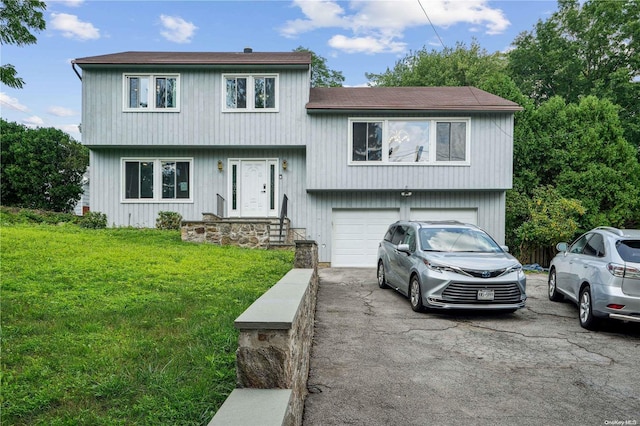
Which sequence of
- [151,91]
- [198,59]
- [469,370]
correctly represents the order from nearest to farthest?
[469,370], [151,91], [198,59]

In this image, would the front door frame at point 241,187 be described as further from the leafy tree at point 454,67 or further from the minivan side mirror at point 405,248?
the leafy tree at point 454,67

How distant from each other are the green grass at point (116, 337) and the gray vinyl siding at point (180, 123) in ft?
27.1

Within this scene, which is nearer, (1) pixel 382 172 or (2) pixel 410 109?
(2) pixel 410 109

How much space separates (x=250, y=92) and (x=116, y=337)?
44.7 feet

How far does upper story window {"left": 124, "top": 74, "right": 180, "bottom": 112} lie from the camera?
55.4 feet

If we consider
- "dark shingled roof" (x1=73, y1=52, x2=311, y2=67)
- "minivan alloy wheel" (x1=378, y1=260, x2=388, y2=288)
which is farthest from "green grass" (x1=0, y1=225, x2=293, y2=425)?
"dark shingled roof" (x1=73, y1=52, x2=311, y2=67)

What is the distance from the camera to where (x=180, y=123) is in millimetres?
16828

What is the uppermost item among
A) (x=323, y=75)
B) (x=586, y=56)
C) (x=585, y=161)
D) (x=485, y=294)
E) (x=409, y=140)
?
(x=323, y=75)

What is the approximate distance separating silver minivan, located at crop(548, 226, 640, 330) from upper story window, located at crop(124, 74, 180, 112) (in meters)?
14.0

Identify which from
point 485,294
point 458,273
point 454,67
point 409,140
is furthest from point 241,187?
point 454,67

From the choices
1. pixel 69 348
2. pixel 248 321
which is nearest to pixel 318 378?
pixel 248 321

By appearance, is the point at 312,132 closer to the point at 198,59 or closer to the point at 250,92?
the point at 250,92

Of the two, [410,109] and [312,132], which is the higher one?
[410,109]

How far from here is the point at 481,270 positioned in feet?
25.2
